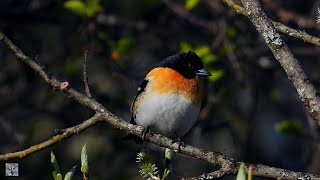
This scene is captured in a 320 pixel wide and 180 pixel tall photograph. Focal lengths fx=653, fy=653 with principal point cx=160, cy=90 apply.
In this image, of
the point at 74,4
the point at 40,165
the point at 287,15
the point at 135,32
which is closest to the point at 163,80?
the point at 74,4

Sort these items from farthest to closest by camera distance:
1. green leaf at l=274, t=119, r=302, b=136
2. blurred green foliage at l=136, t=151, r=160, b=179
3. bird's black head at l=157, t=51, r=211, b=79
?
green leaf at l=274, t=119, r=302, b=136, bird's black head at l=157, t=51, r=211, b=79, blurred green foliage at l=136, t=151, r=160, b=179

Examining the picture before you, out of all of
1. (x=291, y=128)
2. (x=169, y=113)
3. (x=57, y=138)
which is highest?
(x=291, y=128)

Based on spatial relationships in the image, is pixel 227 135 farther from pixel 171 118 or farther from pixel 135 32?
pixel 171 118

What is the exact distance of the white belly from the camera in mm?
4086

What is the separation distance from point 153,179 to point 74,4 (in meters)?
2.91

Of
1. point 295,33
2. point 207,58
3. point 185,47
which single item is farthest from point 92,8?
point 295,33

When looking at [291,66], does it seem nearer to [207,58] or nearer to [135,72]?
[207,58]

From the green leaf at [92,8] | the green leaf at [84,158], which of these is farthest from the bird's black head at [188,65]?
the green leaf at [84,158]

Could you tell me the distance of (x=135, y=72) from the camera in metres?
6.37

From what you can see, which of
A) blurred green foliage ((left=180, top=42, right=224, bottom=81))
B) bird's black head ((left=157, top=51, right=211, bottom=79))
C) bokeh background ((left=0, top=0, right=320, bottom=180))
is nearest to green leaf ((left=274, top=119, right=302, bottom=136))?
bokeh background ((left=0, top=0, right=320, bottom=180))

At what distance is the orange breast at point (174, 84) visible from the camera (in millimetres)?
4148

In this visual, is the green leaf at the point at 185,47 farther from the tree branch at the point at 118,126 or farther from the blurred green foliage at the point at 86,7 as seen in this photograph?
the tree branch at the point at 118,126

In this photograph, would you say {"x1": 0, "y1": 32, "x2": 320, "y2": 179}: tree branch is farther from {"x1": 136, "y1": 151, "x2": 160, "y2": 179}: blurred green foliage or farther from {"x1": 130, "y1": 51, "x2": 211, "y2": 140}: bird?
{"x1": 130, "y1": 51, "x2": 211, "y2": 140}: bird

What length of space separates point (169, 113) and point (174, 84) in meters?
0.21
